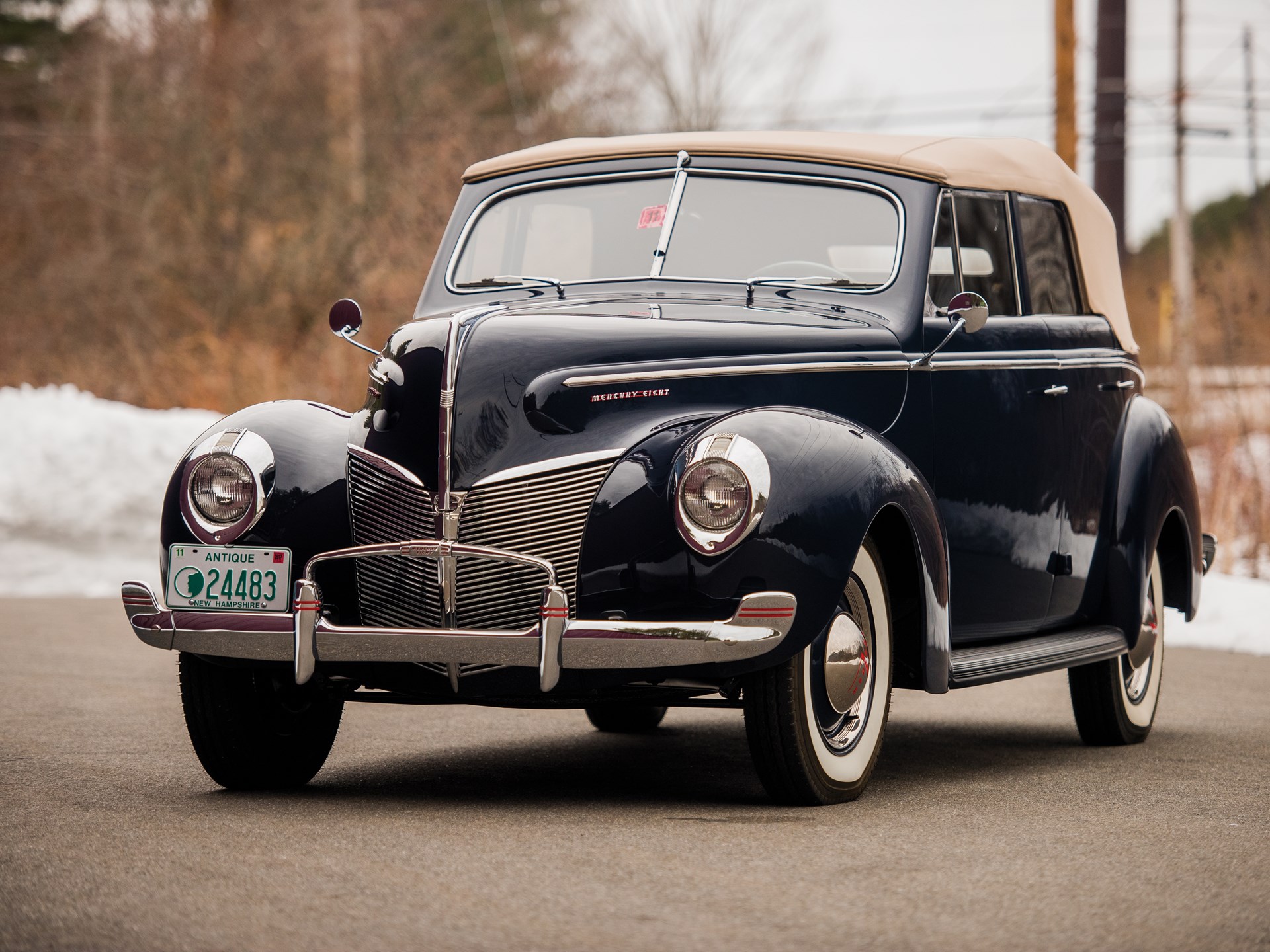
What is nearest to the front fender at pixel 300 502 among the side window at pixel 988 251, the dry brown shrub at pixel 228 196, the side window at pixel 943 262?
the side window at pixel 943 262

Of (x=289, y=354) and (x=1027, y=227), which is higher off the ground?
(x=1027, y=227)

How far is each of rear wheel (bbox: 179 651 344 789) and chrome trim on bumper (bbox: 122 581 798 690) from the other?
39cm

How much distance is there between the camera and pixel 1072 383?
6.75 m

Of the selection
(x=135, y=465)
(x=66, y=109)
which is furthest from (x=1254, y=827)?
(x=66, y=109)

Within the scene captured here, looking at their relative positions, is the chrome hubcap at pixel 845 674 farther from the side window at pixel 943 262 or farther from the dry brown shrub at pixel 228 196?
the dry brown shrub at pixel 228 196

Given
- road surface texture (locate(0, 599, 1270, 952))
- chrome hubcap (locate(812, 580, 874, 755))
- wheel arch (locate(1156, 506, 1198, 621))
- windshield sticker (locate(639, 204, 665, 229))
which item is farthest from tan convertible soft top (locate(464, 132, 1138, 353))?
road surface texture (locate(0, 599, 1270, 952))

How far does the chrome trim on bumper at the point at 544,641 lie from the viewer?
15.3 feet

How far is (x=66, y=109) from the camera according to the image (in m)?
28.2

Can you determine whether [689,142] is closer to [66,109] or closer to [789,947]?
[789,947]

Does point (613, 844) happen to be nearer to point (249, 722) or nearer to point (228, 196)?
point (249, 722)

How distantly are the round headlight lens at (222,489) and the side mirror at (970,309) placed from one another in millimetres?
2296

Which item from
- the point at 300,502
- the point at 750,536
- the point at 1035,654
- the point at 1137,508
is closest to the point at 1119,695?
the point at 1137,508

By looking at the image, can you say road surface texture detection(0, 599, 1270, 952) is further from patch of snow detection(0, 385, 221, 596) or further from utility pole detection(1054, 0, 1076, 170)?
utility pole detection(1054, 0, 1076, 170)

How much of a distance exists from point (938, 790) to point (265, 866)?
2308 millimetres
